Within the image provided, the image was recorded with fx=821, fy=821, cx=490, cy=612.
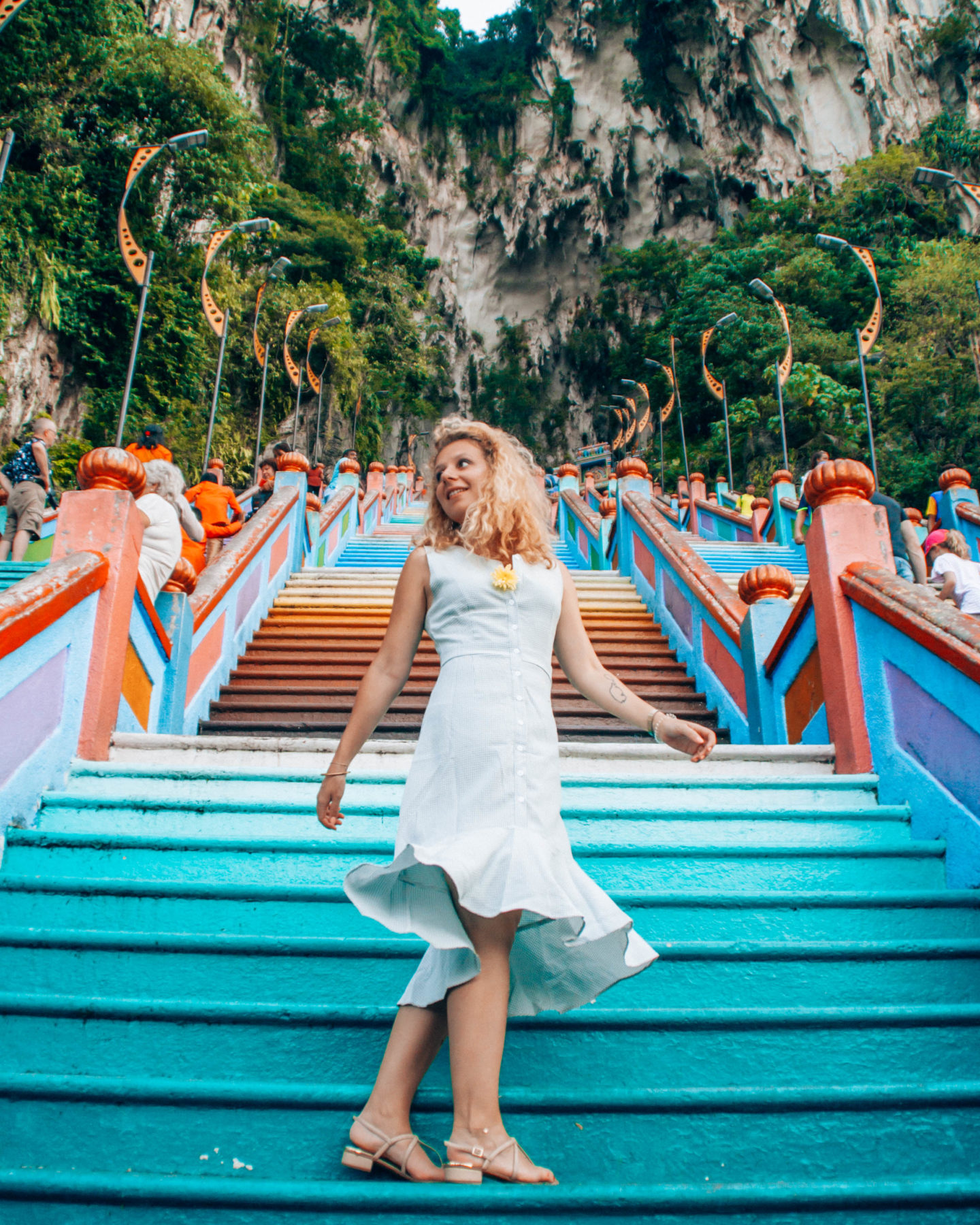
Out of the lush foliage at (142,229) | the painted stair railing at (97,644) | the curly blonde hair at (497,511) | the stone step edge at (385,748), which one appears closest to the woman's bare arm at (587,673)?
the curly blonde hair at (497,511)

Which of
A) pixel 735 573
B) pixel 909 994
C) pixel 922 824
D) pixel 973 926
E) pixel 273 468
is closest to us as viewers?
pixel 909 994

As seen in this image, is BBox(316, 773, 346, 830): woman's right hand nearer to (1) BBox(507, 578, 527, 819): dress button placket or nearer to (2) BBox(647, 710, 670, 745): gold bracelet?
(1) BBox(507, 578, 527, 819): dress button placket

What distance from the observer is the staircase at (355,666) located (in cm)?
477

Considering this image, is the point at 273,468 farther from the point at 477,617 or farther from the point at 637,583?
the point at 477,617

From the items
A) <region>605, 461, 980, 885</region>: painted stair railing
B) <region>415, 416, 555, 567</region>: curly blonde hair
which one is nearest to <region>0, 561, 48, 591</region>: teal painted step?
<region>605, 461, 980, 885</region>: painted stair railing

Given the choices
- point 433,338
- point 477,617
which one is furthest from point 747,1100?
point 433,338

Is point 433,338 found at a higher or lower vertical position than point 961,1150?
higher

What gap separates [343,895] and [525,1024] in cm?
66

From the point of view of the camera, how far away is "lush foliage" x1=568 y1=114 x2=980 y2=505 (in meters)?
23.7

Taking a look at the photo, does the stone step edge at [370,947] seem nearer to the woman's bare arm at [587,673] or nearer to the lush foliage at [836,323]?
the woman's bare arm at [587,673]

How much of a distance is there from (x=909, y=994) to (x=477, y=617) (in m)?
1.48

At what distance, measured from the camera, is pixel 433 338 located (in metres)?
43.7

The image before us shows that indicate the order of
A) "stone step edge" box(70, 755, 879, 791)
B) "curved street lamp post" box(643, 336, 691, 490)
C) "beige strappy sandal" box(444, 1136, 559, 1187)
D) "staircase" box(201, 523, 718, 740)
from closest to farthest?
"beige strappy sandal" box(444, 1136, 559, 1187), "stone step edge" box(70, 755, 879, 791), "staircase" box(201, 523, 718, 740), "curved street lamp post" box(643, 336, 691, 490)

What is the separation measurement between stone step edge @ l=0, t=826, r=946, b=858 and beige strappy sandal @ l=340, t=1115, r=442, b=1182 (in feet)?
3.62
